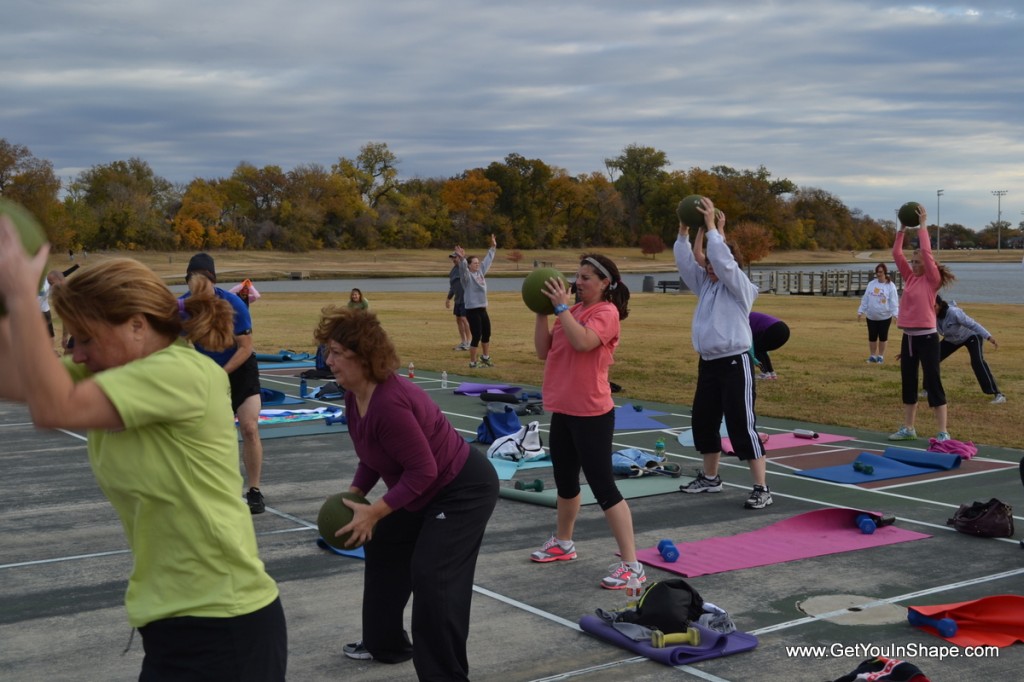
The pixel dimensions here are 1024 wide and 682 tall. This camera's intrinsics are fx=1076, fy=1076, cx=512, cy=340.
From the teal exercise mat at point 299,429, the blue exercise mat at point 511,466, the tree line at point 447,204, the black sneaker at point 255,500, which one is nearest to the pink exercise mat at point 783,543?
the blue exercise mat at point 511,466

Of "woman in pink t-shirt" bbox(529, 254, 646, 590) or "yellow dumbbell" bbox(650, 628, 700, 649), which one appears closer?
"yellow dumbbell" bbox(650, 628, 700, 649)

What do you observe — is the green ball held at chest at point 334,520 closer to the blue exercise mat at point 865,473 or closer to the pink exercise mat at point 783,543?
the pink exercise mat at point 783,543

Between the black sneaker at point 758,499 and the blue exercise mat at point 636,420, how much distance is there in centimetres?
433

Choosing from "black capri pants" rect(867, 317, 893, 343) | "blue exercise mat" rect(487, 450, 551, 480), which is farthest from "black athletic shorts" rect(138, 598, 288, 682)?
"black capri pants" rect(867, 317, 893, 343)

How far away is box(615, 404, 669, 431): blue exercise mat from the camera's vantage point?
13461 millimetres

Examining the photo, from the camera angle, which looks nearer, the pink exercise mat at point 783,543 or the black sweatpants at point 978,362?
the pink exercise mat at point 783,543

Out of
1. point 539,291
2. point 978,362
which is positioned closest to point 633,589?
point 539,291

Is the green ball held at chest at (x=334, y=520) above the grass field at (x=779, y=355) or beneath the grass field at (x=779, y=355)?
above

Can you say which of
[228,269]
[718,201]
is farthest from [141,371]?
[718,201]

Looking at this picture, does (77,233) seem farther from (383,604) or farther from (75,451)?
(383,604)

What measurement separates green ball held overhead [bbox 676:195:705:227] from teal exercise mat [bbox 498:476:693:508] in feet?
7.71

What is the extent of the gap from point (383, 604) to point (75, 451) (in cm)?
790

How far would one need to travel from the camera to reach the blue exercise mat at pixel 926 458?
417 inches

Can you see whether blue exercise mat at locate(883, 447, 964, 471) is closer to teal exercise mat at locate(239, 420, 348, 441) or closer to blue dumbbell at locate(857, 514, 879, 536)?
blue dumbbell at locate(857, 514, 879, 536)
